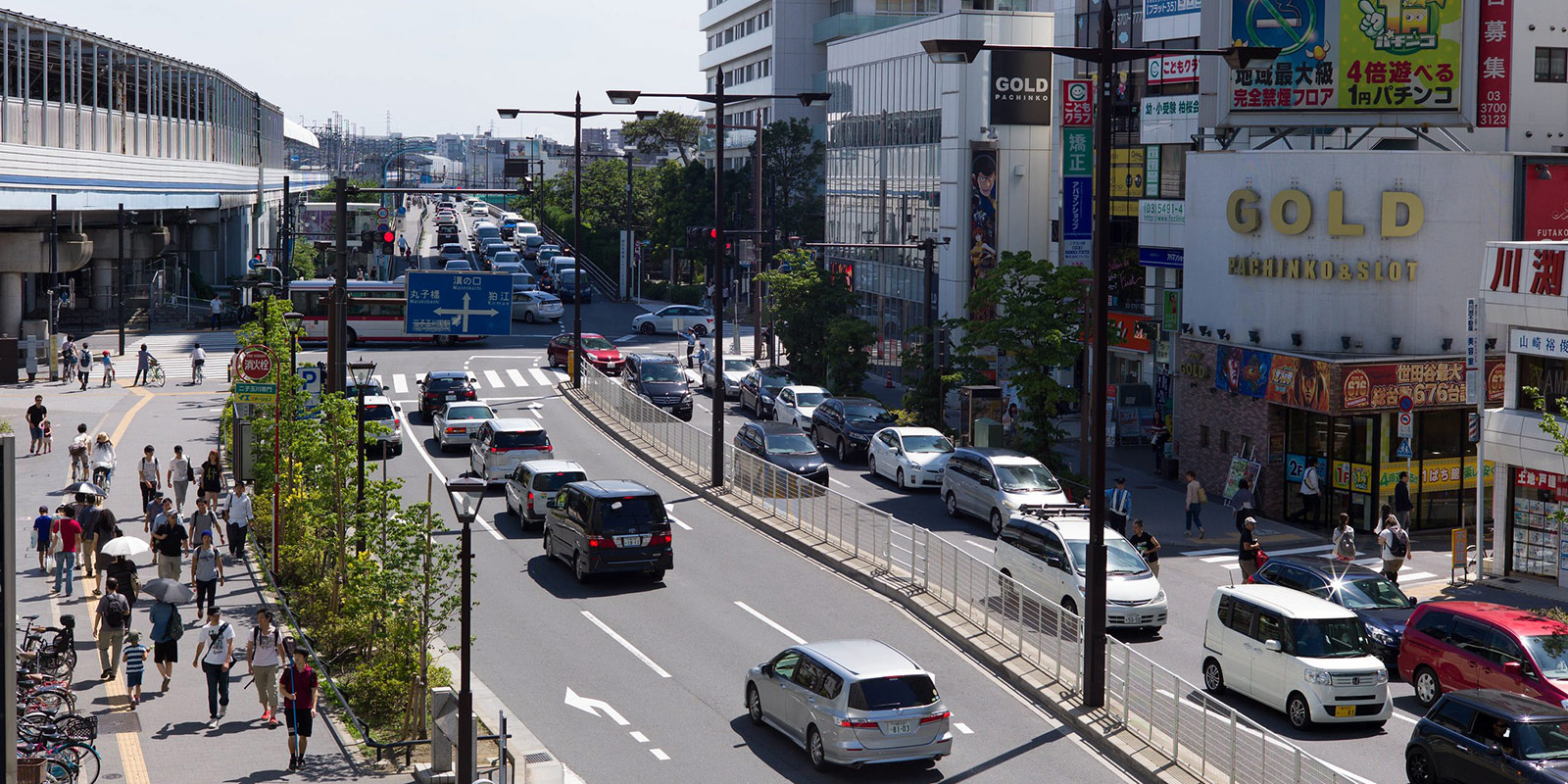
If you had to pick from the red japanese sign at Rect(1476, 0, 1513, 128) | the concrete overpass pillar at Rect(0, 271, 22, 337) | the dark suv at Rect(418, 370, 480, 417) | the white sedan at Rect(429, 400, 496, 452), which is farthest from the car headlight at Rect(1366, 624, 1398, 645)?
the concrete overpass pillar at Rect(0, 271, 22, 337)

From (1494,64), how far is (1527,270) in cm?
1025

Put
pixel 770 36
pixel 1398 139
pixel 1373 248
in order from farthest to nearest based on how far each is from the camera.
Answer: pixel 770 36, pixel 1398 139, pixel 1373 248

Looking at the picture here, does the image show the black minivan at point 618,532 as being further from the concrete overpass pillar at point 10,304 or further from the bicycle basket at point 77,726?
the concrete overpass pillar at point 10,304

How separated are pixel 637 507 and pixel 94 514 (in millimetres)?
9386

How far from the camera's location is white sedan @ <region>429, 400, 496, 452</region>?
43.2 metres

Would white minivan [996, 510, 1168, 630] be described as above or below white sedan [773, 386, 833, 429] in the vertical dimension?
below

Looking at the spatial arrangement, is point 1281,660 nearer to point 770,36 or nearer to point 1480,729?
point 1480,729

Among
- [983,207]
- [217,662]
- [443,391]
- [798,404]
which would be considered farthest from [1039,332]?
[217,662]

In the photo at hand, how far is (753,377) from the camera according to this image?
54.1 meters

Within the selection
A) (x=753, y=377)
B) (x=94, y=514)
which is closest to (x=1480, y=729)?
(x=94, y=514)

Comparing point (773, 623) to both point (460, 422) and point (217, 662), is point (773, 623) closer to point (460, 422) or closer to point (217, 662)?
point (217, 662)

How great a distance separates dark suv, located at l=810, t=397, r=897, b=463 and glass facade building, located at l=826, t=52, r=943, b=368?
525 inches

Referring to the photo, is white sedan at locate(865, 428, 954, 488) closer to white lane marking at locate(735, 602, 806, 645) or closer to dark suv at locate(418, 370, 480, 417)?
white lane marking at locate(735, 602, 806, 645)

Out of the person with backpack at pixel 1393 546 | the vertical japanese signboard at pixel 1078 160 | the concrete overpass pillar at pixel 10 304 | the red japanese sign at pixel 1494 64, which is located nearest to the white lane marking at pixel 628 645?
the person with backpack at pixel 1393 546
